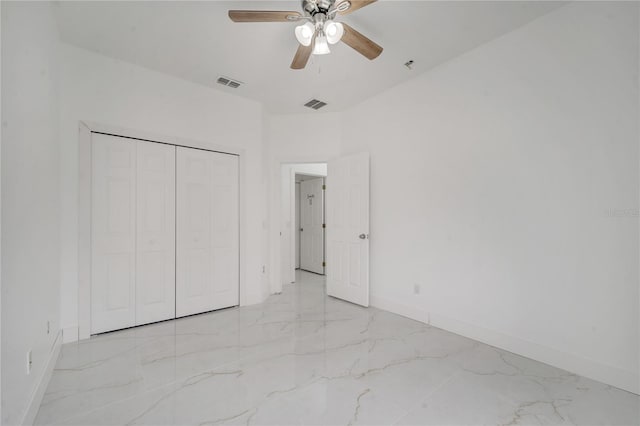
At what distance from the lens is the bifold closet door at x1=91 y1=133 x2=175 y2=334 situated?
2.91m

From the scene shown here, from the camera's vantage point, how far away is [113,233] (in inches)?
117

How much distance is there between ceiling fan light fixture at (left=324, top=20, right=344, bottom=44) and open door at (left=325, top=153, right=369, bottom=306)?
77.2 inches

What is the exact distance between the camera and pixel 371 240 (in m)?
3.93

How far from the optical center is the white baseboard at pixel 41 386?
5.34 ft

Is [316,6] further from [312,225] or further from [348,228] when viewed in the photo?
[312,225]

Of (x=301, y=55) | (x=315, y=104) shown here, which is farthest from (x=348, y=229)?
(x=301, y=55)

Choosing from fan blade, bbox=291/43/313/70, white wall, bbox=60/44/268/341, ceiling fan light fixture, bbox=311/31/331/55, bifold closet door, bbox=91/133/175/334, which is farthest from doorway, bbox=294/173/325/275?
ceiling fan light fixture, bbox=311/31/331/55

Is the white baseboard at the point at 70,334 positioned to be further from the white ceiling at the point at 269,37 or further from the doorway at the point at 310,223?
the doorway at the point at 310,223

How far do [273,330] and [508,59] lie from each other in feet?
11.2

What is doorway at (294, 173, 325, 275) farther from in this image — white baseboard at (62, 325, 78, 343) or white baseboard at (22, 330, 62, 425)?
white baseboard at (22, 330, 62, 425)

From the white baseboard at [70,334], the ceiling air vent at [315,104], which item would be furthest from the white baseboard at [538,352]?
the white baseboard at [70,334]

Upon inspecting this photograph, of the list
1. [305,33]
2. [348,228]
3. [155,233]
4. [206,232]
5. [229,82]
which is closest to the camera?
[305,33]

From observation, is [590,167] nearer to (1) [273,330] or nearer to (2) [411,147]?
(2) [411,147]

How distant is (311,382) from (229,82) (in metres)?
3.25
